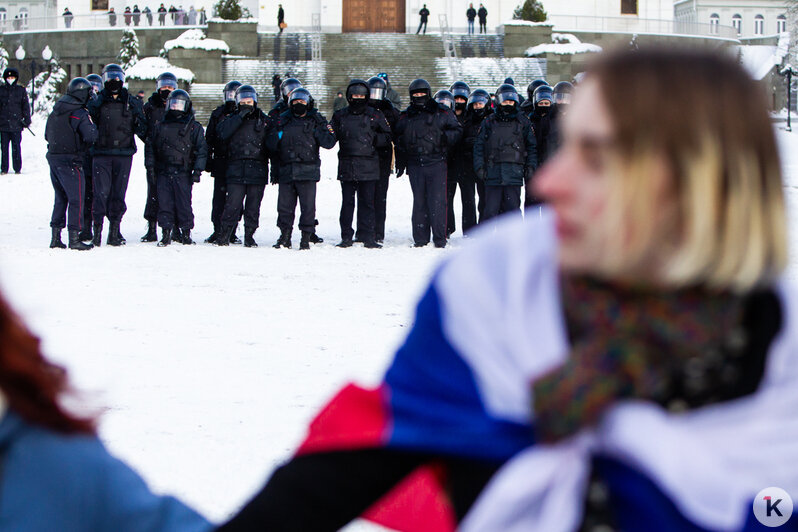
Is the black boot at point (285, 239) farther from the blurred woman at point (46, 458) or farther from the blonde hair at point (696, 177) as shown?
the blonde hair at point (696, 177)

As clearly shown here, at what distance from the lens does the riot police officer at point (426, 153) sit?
13344mm

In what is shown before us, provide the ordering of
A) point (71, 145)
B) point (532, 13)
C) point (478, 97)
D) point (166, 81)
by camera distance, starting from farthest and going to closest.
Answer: point (532, 13) < point (478, 97) < point (166, 81) < point (71, 145)

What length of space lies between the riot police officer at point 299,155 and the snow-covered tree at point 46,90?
19.9 meters

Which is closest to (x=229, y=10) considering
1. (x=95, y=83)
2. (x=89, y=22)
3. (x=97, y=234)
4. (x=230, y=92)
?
(x=89, y=22)

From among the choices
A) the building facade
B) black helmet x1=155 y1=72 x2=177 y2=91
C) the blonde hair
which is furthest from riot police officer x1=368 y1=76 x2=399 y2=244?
the building facade

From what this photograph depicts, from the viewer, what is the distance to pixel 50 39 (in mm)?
42625

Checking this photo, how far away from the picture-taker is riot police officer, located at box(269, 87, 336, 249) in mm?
12945

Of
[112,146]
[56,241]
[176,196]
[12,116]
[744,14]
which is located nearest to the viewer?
[56,241]

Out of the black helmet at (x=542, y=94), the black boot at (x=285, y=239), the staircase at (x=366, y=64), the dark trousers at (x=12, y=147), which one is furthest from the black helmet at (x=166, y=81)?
the staircase at (x=366, y=64)

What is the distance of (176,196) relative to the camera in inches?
522

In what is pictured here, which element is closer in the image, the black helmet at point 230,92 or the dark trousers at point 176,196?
the dark trousers at point 176,196

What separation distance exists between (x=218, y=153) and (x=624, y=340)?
499 inches

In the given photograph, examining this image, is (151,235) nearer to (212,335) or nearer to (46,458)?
(212,335)

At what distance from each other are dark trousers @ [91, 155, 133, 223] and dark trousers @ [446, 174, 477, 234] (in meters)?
4.08
